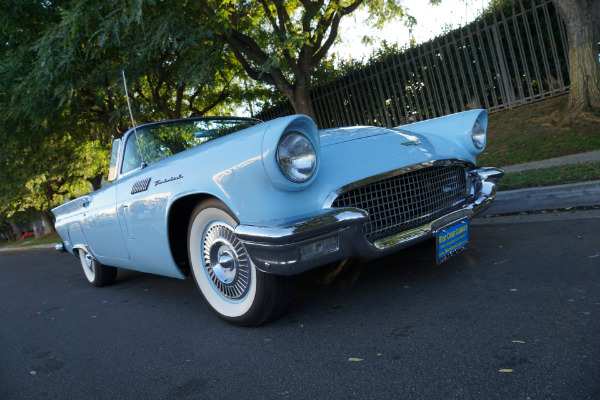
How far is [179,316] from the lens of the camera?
3268 millimetres

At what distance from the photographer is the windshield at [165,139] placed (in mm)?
3709

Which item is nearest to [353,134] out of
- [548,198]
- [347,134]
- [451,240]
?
[347,134]

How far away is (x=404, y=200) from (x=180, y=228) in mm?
1528

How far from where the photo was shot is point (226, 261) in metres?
2.68

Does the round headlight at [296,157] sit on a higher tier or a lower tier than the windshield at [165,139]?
lower

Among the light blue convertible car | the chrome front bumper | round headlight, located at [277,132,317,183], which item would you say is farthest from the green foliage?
round headlight, located at [277,132,317,183]

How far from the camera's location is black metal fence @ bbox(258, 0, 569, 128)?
27.9ft

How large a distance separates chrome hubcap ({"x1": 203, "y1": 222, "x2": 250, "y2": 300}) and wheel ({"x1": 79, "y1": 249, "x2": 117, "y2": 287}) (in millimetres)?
2629

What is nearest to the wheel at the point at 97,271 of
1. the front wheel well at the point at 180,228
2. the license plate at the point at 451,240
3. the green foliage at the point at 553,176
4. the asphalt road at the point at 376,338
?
the asphalt road at the point at 376,338

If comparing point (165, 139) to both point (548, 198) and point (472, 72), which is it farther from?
point (472, 72)

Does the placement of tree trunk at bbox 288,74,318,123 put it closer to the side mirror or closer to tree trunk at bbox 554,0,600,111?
tree trunk at bbox 554,0,600,111

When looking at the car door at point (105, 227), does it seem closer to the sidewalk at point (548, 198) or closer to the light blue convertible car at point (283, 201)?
the light blue convertible car at point (283, 201)

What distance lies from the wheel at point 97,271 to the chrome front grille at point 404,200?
11.5 ft

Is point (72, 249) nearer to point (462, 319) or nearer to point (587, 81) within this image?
point (462, 319)
